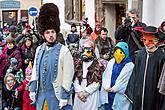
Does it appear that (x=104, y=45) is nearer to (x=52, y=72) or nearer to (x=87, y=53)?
(x=87, y=53)

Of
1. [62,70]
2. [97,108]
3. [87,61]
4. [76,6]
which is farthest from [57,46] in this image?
[76,6]

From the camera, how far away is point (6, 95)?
7938 mm

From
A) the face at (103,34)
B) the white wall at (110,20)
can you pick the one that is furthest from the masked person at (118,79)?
the white wall at (110,20)

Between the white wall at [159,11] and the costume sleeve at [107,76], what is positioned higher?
the white wall at [159,11]

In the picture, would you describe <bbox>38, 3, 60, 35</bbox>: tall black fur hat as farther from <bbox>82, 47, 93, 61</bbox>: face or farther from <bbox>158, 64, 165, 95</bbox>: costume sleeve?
<bbox>158, 64, 165, 95</bbox>: costume sleeve

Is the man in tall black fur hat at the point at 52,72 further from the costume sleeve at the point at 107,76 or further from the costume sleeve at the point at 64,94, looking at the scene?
the costume sleeve at the point at 107,76

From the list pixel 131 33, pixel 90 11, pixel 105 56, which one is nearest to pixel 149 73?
pixel 131 33

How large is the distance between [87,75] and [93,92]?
0.29 metres

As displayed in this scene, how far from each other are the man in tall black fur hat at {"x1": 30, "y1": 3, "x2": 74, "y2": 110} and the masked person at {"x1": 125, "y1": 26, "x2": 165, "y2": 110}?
3.16ft

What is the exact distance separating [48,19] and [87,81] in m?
1.32

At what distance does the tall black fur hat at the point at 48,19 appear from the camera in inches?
239

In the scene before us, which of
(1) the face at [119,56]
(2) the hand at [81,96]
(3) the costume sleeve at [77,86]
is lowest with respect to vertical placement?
(2) the hand at [81,96]

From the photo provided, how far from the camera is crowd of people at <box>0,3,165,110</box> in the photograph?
17.8 ft

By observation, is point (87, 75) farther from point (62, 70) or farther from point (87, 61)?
point (62, 70)
